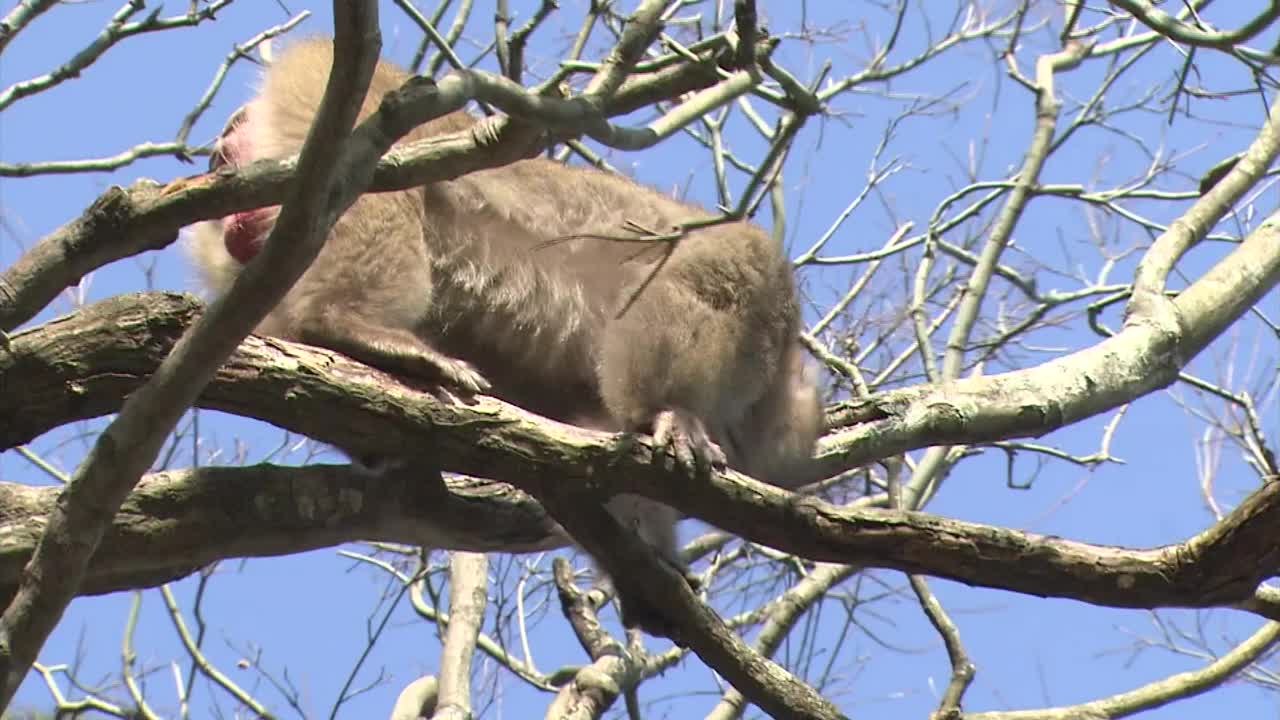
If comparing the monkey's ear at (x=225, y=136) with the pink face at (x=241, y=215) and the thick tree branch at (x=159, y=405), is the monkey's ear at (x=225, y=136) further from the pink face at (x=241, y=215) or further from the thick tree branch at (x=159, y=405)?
the thick tree branch at (x=159, y=405)

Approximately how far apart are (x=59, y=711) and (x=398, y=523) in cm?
239

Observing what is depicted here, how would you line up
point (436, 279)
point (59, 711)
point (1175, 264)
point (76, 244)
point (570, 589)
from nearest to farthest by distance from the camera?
1. point (76, 244)
2. point (436, 279)
3. point (1175, 264)
4. point (59, 711)
5. point (570, 589)

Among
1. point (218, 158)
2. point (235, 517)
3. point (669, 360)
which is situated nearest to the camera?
point (235, 517)

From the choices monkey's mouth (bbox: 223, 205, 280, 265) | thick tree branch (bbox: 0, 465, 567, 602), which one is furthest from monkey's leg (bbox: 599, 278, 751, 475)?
monkey's mouth (bbox: 223, 205, 280, 265)

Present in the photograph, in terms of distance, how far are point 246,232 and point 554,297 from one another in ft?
3.82

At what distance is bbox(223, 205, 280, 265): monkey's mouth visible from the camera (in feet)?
16.3

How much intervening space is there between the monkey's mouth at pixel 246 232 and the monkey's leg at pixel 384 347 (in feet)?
1.31

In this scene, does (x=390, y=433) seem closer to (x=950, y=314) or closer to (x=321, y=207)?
(x=321, y=207)

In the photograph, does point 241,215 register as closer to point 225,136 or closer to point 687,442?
point 225,136

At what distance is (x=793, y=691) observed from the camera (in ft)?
14.8

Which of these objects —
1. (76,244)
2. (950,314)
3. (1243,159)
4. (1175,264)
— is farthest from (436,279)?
(950,314)

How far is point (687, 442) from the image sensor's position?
4.45 metres

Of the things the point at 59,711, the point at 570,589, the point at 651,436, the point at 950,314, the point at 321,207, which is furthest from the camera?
the point at 950,314

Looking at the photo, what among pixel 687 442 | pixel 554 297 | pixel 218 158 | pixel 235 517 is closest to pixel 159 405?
pixel 235 517
